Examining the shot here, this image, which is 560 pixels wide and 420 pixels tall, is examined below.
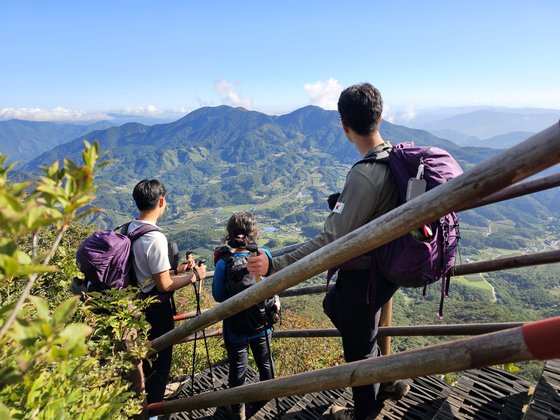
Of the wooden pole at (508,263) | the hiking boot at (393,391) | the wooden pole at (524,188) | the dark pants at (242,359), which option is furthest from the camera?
the dark pants at (242,359)

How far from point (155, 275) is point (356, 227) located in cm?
203

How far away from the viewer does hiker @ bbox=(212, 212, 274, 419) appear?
3.48m

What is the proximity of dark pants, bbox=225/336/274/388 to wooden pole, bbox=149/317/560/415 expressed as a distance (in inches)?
69.8

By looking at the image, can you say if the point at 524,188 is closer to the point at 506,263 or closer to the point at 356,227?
the point at 506,263

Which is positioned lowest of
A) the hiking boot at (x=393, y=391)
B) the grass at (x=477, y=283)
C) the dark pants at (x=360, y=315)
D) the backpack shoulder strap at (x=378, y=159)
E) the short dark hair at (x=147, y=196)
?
the grass at (x=477, y=283)

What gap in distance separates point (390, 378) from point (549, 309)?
103171 mm

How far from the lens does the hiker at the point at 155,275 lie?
3.44 m

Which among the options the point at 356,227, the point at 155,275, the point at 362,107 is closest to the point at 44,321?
the point at 356,227

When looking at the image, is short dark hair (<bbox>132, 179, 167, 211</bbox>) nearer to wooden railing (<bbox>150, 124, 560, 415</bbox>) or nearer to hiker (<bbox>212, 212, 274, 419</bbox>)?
hiker (<bbox>212, 212, 274, 419</bbox>)

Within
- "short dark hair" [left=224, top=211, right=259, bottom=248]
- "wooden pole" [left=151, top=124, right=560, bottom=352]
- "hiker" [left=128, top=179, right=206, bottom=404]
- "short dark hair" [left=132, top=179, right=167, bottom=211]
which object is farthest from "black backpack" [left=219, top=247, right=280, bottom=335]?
"wooden pole" [left=151, top=124, right=560, bottom=352]

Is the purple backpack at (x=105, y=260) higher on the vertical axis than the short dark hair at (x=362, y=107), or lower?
lower

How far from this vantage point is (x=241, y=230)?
347cm

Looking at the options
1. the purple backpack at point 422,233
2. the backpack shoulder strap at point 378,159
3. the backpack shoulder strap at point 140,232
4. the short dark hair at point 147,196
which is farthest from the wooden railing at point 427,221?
the short dark hair at point 147,196

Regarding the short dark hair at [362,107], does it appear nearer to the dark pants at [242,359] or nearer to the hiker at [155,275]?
the hiker at [155,275]
